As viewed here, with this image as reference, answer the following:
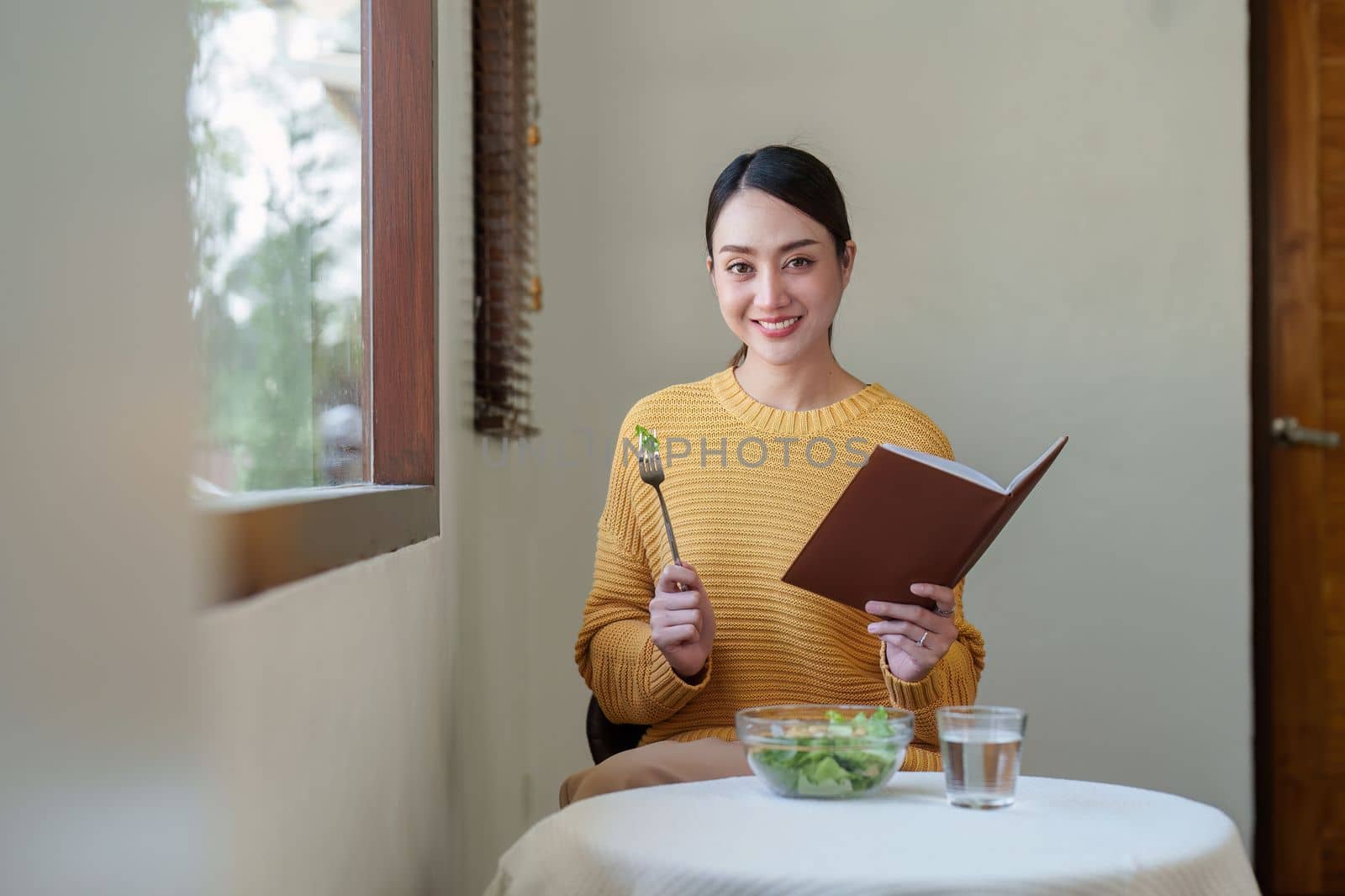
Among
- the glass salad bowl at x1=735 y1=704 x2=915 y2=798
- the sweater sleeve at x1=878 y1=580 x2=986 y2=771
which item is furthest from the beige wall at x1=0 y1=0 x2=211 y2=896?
the sweater sleeve at x1=878 y1=580 x2=986 y2=771

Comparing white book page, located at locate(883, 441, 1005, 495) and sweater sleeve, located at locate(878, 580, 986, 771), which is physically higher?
white book page, located at locate(883, 441, 1005, 495)

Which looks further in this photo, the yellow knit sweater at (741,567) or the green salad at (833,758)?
the yellow knit sweater at (741,567)

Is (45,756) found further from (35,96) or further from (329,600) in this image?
(329,600)

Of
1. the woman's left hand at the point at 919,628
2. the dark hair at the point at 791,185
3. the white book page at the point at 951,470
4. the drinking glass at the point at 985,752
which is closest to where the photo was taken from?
the drinking glass at the point at 985,752

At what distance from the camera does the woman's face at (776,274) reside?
1.72 metres

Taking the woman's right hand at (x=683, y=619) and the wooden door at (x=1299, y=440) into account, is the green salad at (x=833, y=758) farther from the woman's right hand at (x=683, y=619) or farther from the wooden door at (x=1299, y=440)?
the wooden door at (x=1299, y=440)

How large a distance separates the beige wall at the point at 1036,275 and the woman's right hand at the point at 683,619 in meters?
1.25

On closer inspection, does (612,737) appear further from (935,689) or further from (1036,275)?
(1036,275)

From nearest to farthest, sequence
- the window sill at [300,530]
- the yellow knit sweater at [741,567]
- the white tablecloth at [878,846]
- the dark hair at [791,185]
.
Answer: the window sill at [300,530], the white tablecloth at [878,846], the yellow knit sweater at [741,567], the dark hair at [791,185]

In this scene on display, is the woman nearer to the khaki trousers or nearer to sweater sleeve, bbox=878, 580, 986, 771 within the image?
sweater sleeve, bbox=878, 580, 986, 771

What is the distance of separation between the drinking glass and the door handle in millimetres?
2102

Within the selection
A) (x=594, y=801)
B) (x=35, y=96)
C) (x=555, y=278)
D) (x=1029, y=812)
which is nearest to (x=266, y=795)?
(x=594, y=801)

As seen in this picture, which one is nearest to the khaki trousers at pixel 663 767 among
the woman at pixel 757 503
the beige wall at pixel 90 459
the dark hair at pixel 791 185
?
the woman at pixel 757 503

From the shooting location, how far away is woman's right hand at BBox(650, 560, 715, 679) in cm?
150
